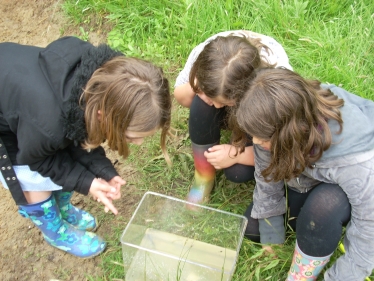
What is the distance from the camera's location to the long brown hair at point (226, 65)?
4.33ft

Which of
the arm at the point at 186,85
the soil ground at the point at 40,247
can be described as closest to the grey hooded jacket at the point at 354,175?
the arm at the point at 186,85

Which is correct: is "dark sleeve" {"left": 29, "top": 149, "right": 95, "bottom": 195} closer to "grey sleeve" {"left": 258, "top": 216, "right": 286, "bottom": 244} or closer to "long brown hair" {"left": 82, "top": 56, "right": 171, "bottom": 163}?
"long brown hair" {"left": 82, "top": 56, "right": 171, "bottom": 163}

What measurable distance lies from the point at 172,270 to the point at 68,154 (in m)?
0.55

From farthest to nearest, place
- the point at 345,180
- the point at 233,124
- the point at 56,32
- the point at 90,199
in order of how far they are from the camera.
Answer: the point at 56,32, the point at 90,199, the point at 233,124, the point at 345,180

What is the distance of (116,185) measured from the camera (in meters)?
Result: 1.46

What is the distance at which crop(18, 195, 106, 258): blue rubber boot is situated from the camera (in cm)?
147

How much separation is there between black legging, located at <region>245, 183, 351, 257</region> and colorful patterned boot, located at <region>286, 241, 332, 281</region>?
0.02m

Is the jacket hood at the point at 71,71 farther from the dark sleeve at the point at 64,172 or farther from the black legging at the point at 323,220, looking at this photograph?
the black legging at the point at 323,220

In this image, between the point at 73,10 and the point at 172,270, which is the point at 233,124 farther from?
the point at 73,10

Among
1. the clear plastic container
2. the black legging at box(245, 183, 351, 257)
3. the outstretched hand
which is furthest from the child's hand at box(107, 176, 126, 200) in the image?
the black legging at box(245, 183, 351, 257)

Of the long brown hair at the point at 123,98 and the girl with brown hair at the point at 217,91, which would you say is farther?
the girl with brown hair at the point at 217,91

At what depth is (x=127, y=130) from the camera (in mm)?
1188

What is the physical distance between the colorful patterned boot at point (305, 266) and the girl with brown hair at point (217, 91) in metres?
0.40

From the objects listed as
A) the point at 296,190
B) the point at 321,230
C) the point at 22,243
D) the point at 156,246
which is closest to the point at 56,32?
the point at 22,243
